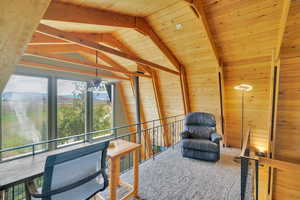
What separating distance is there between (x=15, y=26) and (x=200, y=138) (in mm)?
3704

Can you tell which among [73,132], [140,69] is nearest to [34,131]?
[73,132]

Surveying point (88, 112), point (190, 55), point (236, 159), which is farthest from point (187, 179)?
point (88, 112)

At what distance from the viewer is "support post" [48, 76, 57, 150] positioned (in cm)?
423

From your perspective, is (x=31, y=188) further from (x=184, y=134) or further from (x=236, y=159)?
(x=236, y=159)

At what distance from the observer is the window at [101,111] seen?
18.0ft

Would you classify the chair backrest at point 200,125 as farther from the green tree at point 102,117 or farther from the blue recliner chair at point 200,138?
the green tree at point 102,117

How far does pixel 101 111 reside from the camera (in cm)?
577

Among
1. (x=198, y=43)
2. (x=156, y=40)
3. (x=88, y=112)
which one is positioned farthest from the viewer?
(x=88, y=112)

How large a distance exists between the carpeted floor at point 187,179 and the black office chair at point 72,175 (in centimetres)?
102

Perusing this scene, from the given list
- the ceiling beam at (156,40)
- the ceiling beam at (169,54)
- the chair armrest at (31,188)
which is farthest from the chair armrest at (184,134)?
the chair armrest at (31,188)

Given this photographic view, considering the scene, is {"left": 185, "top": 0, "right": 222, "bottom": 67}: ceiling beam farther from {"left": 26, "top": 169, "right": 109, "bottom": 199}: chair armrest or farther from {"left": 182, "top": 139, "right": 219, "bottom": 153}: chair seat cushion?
{"left": 26, "top": 169, "right": 109, "bottom": 199}: chair armrest

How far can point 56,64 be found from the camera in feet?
14.0

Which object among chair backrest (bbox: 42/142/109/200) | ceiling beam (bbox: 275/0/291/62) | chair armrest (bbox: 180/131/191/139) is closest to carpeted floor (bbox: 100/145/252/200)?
chair armrest (bbox: 180/131/191/139)

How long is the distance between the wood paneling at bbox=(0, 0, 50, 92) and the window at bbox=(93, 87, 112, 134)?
4.56m
